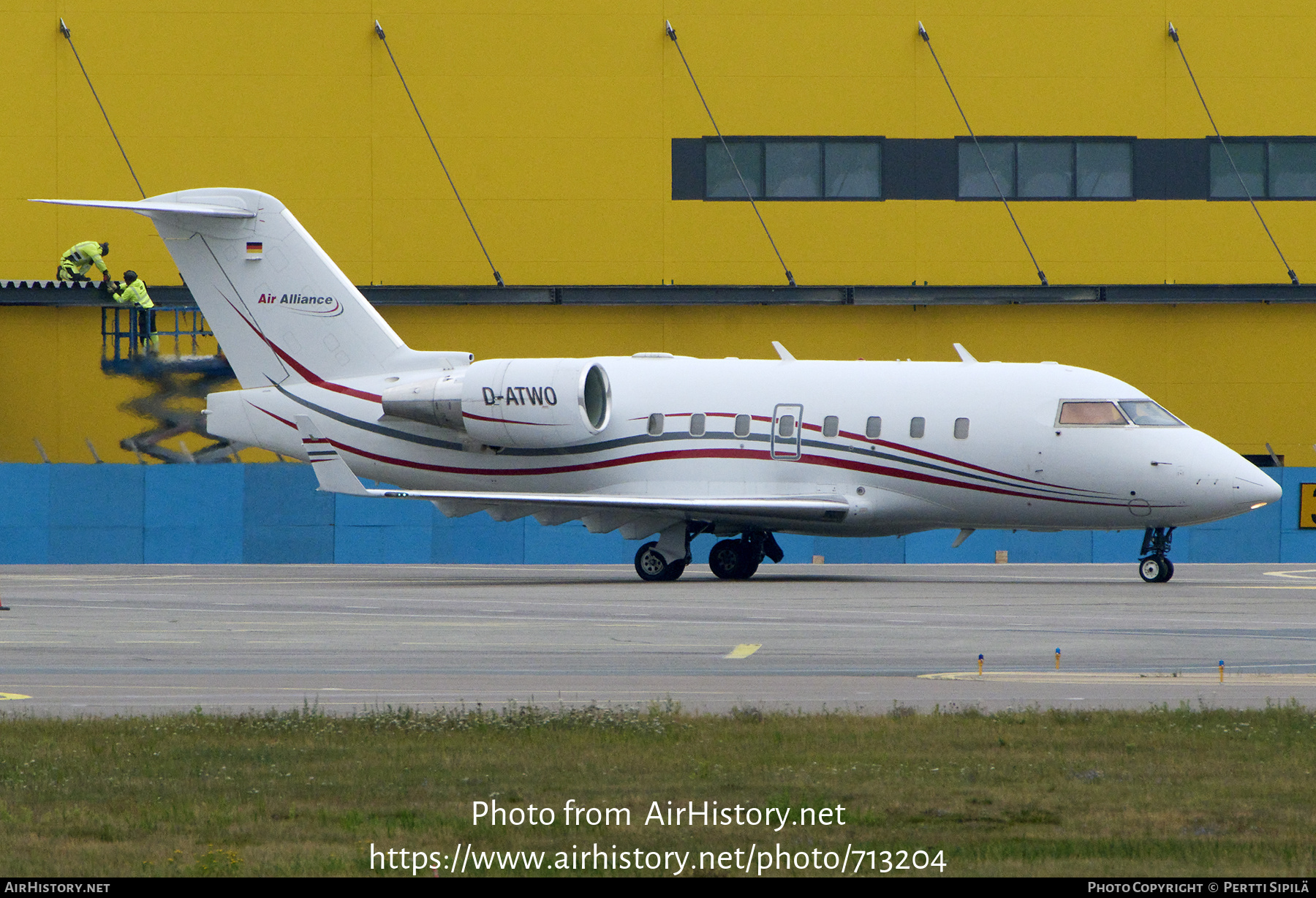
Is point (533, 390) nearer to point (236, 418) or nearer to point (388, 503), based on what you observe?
point (236, 418)

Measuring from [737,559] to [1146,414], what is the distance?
714 centimetres

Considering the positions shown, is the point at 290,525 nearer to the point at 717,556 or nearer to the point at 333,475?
the point at 333,475

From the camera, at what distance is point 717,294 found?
40281 millimetres

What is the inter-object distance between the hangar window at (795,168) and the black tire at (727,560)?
1274cm

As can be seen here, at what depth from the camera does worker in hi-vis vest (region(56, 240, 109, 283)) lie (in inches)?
1545

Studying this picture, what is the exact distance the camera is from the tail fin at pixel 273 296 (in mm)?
31172

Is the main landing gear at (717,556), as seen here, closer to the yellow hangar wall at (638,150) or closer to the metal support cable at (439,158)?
the yellow hangar wall at (638,150)

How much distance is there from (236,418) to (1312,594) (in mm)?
18170

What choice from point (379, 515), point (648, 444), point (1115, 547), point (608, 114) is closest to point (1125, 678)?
point (648, 444)

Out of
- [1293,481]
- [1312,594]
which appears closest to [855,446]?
[1312,594]

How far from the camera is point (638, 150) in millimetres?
40344

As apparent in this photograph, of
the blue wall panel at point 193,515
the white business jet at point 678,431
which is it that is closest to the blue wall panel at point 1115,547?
the white business jet at point 678,431

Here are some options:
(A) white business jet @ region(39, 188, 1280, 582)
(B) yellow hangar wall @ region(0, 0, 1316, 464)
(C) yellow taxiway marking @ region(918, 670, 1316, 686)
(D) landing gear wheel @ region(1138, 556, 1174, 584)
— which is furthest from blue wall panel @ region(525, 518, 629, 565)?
(C) yellow taxiway marking @ region(918, 670, 1316, 686)

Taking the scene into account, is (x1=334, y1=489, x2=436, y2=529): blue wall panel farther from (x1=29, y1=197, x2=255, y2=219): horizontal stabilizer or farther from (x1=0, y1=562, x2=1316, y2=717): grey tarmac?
(x1=29, y1=197, x2=255, y2=219): horizontal stabilizer
